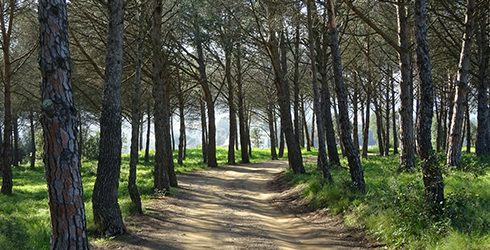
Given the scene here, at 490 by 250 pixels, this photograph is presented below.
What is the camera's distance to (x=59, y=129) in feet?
15.0

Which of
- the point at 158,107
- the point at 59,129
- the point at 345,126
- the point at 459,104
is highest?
the point at 158,107

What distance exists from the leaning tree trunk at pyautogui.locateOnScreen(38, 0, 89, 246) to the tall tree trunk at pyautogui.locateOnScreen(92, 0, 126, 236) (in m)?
2.97

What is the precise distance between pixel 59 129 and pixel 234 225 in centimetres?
535

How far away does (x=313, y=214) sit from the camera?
10164mm

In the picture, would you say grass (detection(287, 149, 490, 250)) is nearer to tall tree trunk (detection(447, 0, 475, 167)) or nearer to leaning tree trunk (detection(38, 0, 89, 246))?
tall tree trunk (detection(447, 0, 475, 167))

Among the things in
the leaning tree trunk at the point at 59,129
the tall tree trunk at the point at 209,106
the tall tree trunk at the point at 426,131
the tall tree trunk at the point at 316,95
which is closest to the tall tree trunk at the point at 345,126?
the tall tree trunk at the point at 316,95

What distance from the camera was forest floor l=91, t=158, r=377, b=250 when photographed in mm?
7238

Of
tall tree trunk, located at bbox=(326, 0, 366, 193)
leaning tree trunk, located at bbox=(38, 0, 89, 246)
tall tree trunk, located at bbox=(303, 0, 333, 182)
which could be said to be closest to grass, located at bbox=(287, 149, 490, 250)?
tall tree trunk, located at bbox=(326, 0, 366, 193)

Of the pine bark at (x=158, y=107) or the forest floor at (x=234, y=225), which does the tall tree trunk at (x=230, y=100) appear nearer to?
the pine bark at (x=158, y=107)

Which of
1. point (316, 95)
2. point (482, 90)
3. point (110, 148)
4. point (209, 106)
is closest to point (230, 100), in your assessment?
point (209, 106)

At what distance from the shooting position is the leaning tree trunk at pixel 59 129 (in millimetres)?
4547

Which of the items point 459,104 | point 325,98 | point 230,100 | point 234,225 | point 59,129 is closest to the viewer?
point 59,129

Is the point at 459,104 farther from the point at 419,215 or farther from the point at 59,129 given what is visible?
the point at 59,129

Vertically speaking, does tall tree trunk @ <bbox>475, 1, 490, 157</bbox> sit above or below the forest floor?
above
